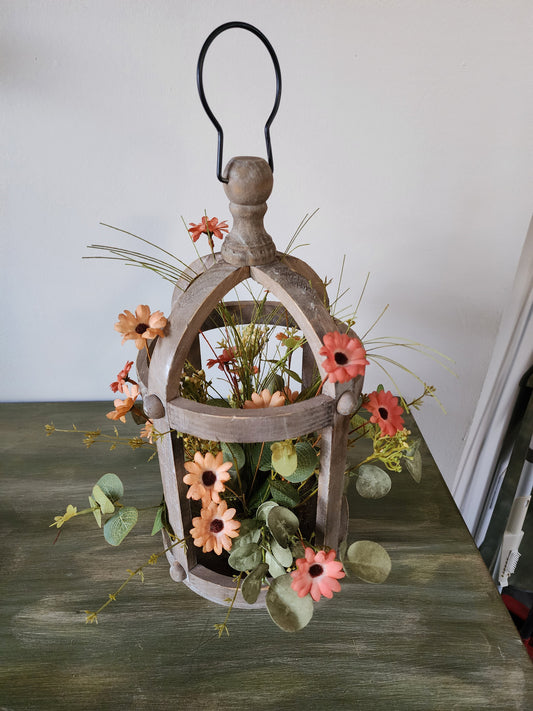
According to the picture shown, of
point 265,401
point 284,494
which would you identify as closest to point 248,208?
point 265,401

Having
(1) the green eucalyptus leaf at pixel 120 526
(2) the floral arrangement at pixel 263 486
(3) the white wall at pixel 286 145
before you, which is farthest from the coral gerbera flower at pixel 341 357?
(3) the white wall at pixel 286 145

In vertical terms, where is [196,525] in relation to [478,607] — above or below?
above

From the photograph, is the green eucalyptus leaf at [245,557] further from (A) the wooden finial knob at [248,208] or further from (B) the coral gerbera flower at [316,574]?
(A) the wooden finial knob at [248,208]

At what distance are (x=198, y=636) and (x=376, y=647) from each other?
239mm

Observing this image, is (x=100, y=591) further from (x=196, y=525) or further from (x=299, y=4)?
(x=299, y=4)

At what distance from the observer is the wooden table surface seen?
59 centimetres

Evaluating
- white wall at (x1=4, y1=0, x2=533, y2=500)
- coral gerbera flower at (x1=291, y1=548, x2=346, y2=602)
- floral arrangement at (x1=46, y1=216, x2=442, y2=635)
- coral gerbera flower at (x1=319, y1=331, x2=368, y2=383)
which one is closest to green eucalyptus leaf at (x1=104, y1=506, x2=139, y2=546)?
floral arrangement at (x1=46, y1=216, x2=442, y2=635)

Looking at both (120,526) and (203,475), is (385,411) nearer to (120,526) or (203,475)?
(203,475)

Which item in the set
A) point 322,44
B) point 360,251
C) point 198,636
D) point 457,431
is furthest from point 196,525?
point 457,431

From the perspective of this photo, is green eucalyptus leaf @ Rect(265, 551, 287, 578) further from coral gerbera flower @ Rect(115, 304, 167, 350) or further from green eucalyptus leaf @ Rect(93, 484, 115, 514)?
coral gerbera flower @ Rect(115, 304, 167, 350)

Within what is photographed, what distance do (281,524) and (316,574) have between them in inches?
2.7

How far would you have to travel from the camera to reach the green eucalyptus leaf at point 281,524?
590 millimetres

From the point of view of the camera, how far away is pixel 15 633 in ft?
2.13

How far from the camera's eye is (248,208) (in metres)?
0.54
